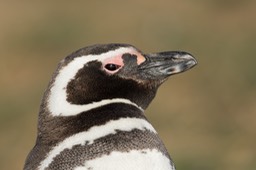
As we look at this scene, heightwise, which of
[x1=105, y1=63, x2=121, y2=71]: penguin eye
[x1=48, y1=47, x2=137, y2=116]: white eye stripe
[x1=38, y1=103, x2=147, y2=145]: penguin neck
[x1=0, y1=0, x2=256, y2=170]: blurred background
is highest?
[x1=0, y1=0, x2=256, y2=170]: blurred background

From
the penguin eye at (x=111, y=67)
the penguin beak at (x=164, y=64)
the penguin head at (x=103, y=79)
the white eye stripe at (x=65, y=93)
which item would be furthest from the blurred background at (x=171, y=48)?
the white eye stripe at (x=65, y=93)

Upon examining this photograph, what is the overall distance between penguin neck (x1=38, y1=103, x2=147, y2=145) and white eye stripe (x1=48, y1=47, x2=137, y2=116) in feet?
0.08

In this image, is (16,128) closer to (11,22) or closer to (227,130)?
(227,130)

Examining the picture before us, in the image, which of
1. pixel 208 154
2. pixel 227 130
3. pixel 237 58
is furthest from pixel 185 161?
pixel 237 58

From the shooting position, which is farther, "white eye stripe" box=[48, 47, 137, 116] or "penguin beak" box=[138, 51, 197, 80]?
"penguin beak" box=[138, 51, 197, 80]

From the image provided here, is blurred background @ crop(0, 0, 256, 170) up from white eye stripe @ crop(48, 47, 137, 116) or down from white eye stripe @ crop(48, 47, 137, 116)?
up

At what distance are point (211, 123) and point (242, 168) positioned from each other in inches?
112

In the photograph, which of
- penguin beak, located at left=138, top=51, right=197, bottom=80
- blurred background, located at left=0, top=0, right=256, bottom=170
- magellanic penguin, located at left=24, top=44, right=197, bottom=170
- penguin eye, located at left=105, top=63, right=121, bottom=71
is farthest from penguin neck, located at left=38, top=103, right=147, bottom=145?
blurred background, located at left=0, top=0, right=256, bottom=170

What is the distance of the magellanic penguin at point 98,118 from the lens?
18.1 ft

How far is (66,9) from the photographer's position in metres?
21.1

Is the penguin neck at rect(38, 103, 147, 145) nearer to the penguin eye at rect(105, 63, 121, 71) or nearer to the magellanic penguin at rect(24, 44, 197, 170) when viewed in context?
the magellanic penguin at rect(24, 44, 197, 170)

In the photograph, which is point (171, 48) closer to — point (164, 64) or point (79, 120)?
point (164, 64)

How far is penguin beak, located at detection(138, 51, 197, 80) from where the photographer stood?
598 cm

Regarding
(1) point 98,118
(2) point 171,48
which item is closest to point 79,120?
(1) point 98,118
